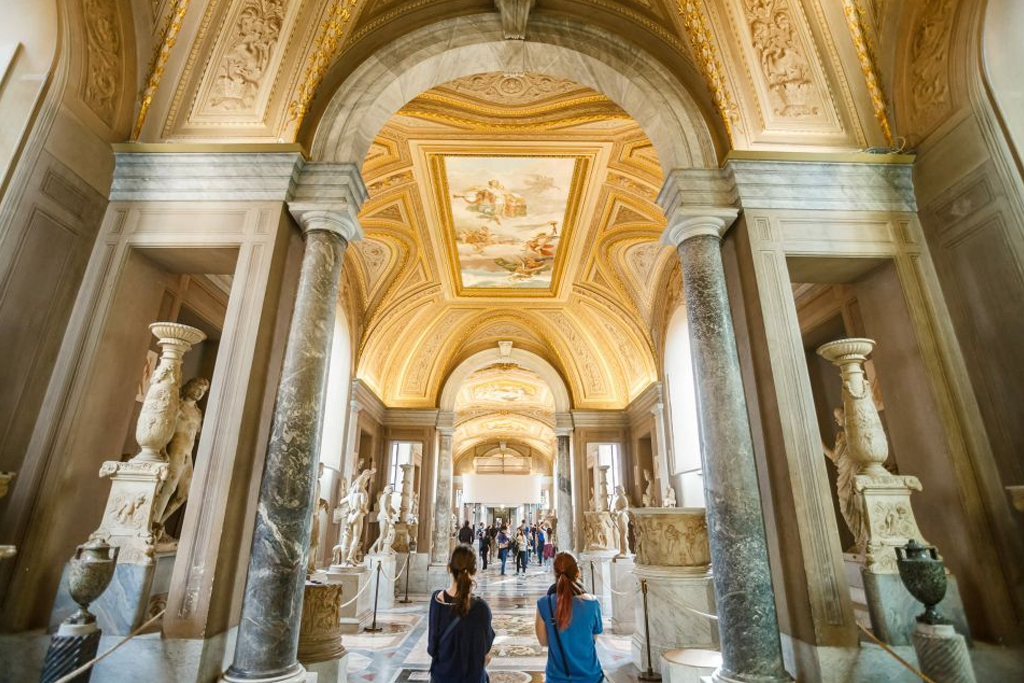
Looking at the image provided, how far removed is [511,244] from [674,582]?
7456mm

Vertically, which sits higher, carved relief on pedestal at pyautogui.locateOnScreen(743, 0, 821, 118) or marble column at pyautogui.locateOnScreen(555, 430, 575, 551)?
carved relief on pedestal at pyautogui.locateOnScreen(743, 0, 821, 118)

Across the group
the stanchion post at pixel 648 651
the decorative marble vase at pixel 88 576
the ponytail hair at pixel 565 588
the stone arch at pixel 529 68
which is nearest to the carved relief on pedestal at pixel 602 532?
the stanchion post at pixel 648 651

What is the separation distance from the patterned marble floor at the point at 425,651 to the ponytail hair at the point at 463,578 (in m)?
3.63

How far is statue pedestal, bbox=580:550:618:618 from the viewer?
972cm

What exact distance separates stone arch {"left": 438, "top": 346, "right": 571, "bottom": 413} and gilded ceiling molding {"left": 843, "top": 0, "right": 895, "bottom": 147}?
1072cm

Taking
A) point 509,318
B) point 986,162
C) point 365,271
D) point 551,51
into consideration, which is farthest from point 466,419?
point 986,162

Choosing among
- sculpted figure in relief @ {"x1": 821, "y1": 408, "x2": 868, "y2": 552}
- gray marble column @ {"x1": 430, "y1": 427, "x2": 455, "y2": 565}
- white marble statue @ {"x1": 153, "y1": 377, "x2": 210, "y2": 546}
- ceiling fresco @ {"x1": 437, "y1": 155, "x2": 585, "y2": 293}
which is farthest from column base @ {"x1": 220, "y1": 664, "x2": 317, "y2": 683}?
gray marble column @ {"x1": 430, "y1": 427, "x2": 455, "y2": 565}

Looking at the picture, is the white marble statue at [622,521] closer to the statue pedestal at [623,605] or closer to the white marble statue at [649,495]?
the statue pedestal at [623,605]

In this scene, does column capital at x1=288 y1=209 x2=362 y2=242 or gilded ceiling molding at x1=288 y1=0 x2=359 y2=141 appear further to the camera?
gilded ceiling molding at x1=288 y1=0 x2=359 y2=141

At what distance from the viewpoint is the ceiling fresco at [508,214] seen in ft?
29.7

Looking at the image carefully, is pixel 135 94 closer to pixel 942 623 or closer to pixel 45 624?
pixel 45 624

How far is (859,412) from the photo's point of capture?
3.81 metres

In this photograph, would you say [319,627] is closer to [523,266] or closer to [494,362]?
[523,266]

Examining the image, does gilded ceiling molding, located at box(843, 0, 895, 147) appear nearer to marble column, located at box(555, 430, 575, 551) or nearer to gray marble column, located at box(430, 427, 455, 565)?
marble column, located at box(555, 430, 575, 551)
